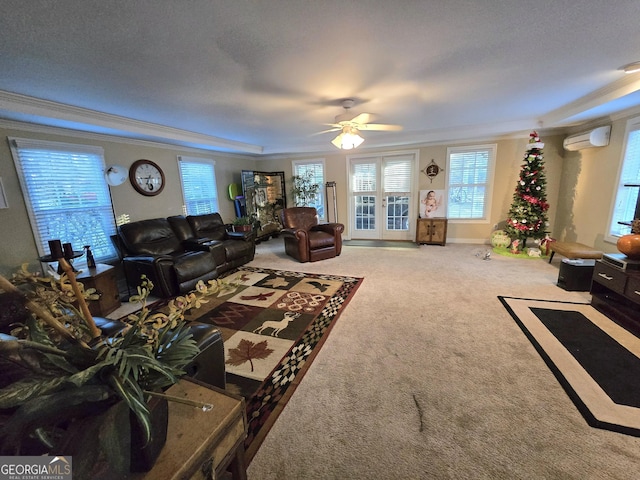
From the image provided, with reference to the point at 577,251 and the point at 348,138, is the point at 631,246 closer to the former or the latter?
the point at 577,251

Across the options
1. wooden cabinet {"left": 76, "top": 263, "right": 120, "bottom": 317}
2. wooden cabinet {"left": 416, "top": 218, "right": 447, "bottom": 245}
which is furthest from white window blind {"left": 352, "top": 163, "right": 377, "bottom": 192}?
wooden cabinet {"left": 76, "top": 263, "right": 120, "bottom": 317}

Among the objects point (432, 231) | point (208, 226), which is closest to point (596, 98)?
point (432, 231)

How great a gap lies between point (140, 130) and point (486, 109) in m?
4.82

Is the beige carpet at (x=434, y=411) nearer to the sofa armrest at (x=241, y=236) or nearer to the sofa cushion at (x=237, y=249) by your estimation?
the sofa cushion at (x=237, y=249)

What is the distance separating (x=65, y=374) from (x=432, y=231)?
19.1ft

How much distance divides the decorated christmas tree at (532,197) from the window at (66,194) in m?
6.82

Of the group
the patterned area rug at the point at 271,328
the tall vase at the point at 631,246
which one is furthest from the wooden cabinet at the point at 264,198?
the tall vase at the point at 631,246

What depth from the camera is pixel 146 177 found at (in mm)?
4242

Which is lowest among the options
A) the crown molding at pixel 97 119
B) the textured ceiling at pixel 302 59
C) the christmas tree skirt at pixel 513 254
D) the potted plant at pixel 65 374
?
the christmas tree skirt at pixel 513 254

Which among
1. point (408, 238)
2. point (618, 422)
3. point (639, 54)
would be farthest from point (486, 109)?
→ point (618, 422)

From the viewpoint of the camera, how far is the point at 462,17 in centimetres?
153

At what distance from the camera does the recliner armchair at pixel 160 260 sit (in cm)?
328

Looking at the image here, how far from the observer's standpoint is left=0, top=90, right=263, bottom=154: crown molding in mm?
2398

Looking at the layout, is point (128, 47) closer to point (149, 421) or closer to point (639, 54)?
point (149, 421)
